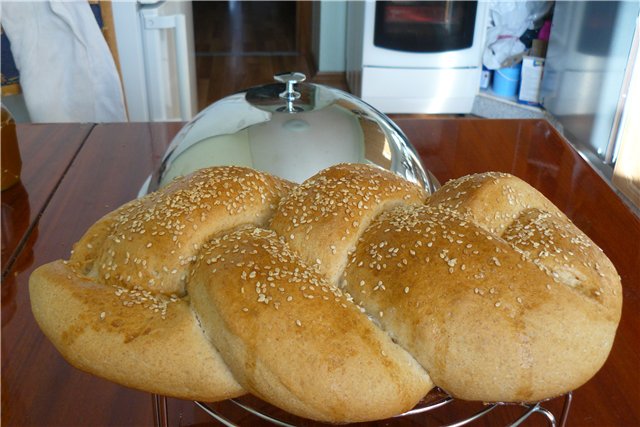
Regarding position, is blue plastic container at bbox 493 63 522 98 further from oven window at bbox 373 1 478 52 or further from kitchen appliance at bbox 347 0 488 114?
oven window at bbox 373 1 478 52

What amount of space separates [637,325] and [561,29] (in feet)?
7.49

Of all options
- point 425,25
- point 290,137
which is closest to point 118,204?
point 290,137

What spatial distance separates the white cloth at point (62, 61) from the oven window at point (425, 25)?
1.37m

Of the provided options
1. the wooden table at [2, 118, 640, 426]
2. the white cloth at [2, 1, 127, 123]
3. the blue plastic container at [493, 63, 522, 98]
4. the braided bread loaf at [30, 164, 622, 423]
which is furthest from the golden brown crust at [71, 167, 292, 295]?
the blue plastic container at [493, 63, 522, 98]

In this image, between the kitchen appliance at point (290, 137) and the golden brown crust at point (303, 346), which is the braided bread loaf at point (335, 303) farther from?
the kitchen appliance at point (290, 137)

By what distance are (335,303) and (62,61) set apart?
1.73 metres

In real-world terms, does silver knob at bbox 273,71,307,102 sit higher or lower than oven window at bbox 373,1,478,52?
higher

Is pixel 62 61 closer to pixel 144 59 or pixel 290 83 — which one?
pixel 144 59

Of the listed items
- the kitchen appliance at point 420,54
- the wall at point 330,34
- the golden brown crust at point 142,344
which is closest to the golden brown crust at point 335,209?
the golden brown crust at point 142,344

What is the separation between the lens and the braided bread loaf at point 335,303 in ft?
1.48

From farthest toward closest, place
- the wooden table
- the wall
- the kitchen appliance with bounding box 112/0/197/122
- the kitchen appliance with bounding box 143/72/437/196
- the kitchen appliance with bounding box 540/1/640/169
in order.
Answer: the wall, the kitchen appliance with bounding box 540/1/640/169, the kitchen appliance with bounding box 112/0/197/122, the kitchen appliance with bounding box 143/72/437/196, the wooden table

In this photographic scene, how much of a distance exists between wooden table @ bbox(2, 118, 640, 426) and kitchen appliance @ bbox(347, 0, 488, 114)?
1705mm

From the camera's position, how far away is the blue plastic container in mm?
3076

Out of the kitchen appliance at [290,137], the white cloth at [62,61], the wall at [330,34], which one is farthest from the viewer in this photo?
the wall at [330,34]
